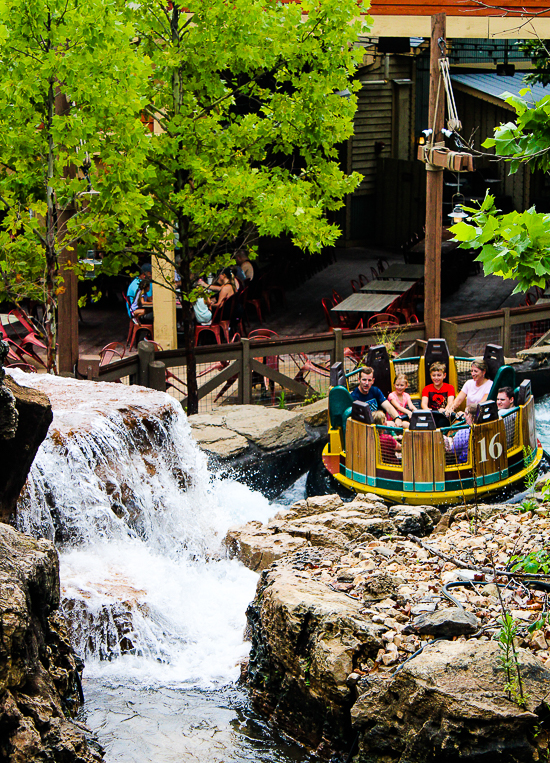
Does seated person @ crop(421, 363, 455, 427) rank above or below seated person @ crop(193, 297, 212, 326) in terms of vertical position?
below

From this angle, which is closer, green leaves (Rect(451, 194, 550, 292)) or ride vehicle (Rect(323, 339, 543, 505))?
green leaves (Rect(451, 194, 550, 292))

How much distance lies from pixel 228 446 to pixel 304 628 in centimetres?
489

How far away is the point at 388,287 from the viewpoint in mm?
16109

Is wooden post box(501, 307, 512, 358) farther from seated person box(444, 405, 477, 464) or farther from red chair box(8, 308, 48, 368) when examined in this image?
red chair box(8, 308, 48, 368)

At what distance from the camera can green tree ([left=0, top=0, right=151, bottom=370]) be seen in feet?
28.2

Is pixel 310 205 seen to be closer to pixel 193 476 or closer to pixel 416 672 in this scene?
pixel 193 476

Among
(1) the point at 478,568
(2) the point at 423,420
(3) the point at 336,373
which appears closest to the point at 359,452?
(2) the point at 423,420

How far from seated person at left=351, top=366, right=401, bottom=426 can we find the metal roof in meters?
13.8

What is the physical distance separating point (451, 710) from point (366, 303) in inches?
421

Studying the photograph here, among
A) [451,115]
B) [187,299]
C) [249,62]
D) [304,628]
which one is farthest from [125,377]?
[304,628]

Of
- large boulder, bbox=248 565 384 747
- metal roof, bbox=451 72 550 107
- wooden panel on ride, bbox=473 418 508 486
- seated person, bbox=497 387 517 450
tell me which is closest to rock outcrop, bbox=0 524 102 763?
large boulder, bbox=248 565 384 747

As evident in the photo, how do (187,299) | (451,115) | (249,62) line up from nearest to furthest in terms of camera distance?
(249,62)
(187,299)
(451,115)

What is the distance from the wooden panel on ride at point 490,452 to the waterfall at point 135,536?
105 inches

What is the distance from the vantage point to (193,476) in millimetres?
9352
